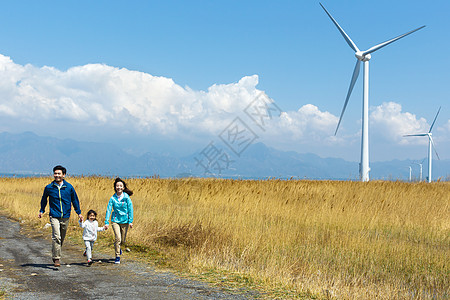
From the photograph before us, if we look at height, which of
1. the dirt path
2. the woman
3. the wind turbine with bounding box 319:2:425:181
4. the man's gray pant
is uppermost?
the wind turbine with bounding box 319:2:425:181

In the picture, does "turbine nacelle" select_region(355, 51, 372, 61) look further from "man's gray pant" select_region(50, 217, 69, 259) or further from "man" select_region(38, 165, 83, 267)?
"man's gray pant" select_region(50, 217, 69, 259)

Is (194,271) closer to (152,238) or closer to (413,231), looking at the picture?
(152,238)

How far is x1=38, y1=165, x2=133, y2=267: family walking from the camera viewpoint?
27.6 feet

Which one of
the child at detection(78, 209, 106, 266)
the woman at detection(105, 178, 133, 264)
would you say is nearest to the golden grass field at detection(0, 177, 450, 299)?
the woman at detection(105, 178, 133, 264)

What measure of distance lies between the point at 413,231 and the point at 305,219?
10.6 feet

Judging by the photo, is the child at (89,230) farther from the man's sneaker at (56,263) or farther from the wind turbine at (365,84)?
the wind turbine at (365,84)

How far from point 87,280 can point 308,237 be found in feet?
18.4

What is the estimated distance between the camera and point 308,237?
33.9 ft

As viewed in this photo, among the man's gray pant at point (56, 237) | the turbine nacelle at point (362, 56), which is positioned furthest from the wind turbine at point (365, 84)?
the man's gray pant at point (56, 237)

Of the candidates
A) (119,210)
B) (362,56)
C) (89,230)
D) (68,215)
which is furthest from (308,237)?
(362,56)

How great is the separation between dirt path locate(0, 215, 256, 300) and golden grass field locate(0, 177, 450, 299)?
2.47 ft

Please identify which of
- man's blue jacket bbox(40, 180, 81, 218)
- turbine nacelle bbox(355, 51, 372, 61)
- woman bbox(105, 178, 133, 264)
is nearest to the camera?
man's blue jacket bbox(40, 180, 81, 218)

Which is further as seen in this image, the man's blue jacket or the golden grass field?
the man's blue jacket

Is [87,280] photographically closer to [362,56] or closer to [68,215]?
[68,215]
